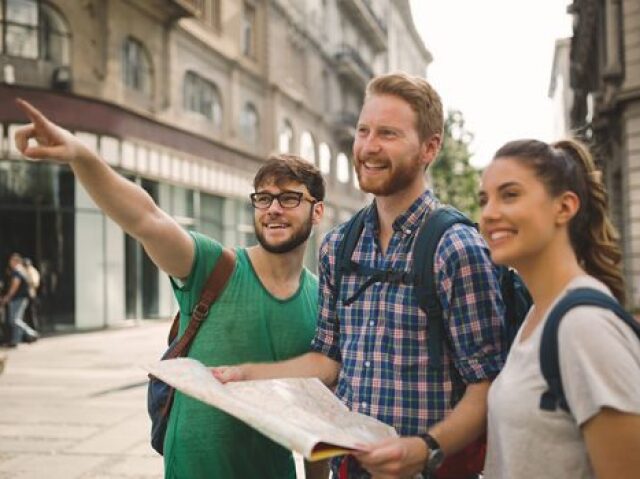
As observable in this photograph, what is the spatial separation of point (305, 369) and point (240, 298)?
43cm

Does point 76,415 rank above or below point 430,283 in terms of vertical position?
below

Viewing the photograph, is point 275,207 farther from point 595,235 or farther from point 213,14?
point 213,14

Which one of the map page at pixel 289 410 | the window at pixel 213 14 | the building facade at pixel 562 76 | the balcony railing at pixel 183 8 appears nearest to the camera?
the map page at pixel 289 410

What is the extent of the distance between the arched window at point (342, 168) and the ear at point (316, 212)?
35682 mm

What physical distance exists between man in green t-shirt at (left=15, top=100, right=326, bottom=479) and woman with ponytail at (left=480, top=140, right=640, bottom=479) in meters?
1.03

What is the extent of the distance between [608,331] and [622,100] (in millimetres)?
16189

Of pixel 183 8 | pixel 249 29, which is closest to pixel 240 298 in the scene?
pixel 183 8

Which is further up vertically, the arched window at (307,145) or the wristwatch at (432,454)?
the arched window at (307,145)

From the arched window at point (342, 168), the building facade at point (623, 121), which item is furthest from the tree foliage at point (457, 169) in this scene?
the building facade at point (623, 121)

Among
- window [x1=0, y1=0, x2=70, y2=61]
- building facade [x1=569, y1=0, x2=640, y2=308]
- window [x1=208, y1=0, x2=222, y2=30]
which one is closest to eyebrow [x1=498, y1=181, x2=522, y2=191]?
building facade [x1=569, y1=0, x2=640, y2=308]

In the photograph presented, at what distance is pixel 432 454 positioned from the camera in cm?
194

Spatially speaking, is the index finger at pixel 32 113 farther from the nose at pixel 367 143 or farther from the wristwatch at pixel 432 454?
the wristwatch at pixel 432 454

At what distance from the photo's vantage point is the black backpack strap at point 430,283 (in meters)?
2.14

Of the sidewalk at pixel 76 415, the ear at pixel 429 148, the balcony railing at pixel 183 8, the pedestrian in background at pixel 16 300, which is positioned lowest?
the sidewalk at pixel 76 415
